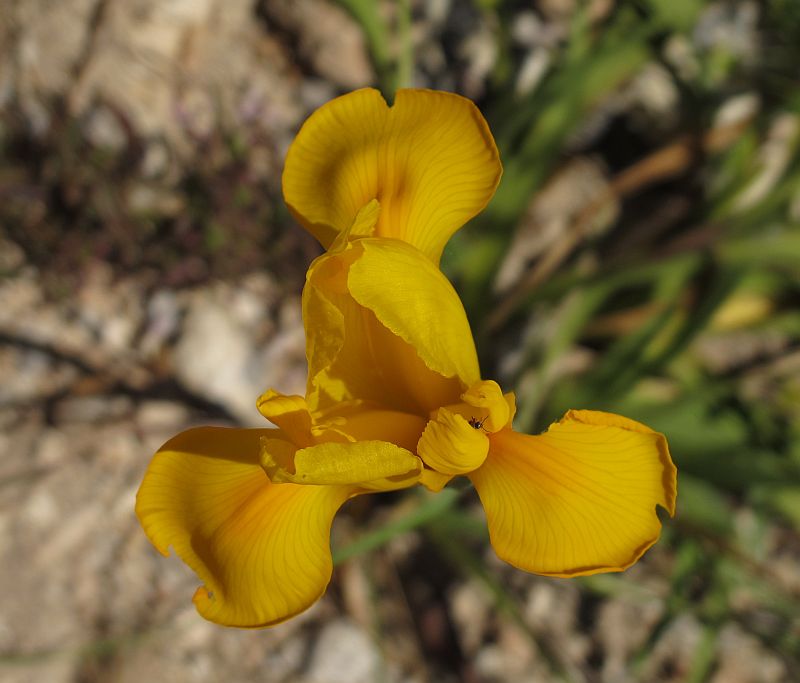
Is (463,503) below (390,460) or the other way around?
below

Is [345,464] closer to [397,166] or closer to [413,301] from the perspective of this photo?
[413,301]

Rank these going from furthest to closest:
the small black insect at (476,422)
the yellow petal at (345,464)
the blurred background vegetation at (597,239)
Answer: the blurred background vegetation at (597,239) < the small black insect at (476,422) < the yellow petal at (345,464)

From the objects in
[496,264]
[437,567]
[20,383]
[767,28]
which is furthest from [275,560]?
[767,28]

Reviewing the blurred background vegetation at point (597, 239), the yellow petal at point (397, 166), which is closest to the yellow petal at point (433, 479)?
the yellow petal at point (397, 166)

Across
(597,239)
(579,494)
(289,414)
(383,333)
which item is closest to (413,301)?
(383,333)

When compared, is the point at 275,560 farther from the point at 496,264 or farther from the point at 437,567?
the point at 437,567

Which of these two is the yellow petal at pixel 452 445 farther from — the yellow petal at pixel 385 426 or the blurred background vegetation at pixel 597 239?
the blurred background vegetation at pixel 597 239
